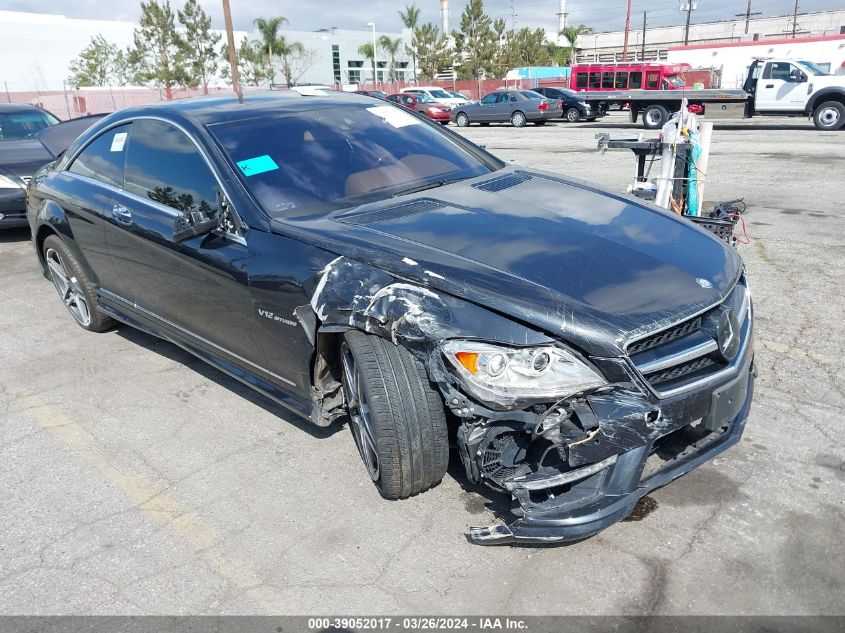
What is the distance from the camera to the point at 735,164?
40.8ft

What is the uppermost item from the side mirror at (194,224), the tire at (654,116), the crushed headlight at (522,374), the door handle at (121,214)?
the side mirror at (194,224)

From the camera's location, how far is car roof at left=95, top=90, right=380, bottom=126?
12.4ft

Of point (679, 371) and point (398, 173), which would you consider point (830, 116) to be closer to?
point (398, 173)

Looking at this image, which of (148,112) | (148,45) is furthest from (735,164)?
(148,45)

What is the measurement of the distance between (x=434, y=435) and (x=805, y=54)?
32272mm

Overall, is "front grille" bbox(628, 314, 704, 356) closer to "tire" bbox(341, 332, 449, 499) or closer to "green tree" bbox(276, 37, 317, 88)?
"tire" bbox(341, 332, 449, 499)

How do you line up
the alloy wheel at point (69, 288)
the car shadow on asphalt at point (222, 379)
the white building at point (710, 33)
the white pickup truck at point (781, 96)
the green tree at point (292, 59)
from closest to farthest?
the car shadow on asphalt at point (222, 379) → the alloy wheel at point (69, 288) → the white pickup truck at point (781, 96) → the green tree at point (292, 59) → the white building at point (710, 33)

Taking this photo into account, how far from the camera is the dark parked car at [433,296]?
236cm

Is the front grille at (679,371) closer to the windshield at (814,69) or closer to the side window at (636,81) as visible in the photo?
the windshield at (814,69)

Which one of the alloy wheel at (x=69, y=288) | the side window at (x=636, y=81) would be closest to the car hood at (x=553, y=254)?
the alloy wheel at (x=69, y=288)

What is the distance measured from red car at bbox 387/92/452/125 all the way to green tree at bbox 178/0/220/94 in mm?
20345

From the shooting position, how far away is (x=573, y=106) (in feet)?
85.3

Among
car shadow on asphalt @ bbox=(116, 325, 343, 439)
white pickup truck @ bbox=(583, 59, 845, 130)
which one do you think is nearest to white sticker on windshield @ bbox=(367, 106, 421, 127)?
car shadow on asphalt @ bbox=(116, 325, 343, 439)

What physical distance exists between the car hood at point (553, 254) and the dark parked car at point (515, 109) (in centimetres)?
2318
